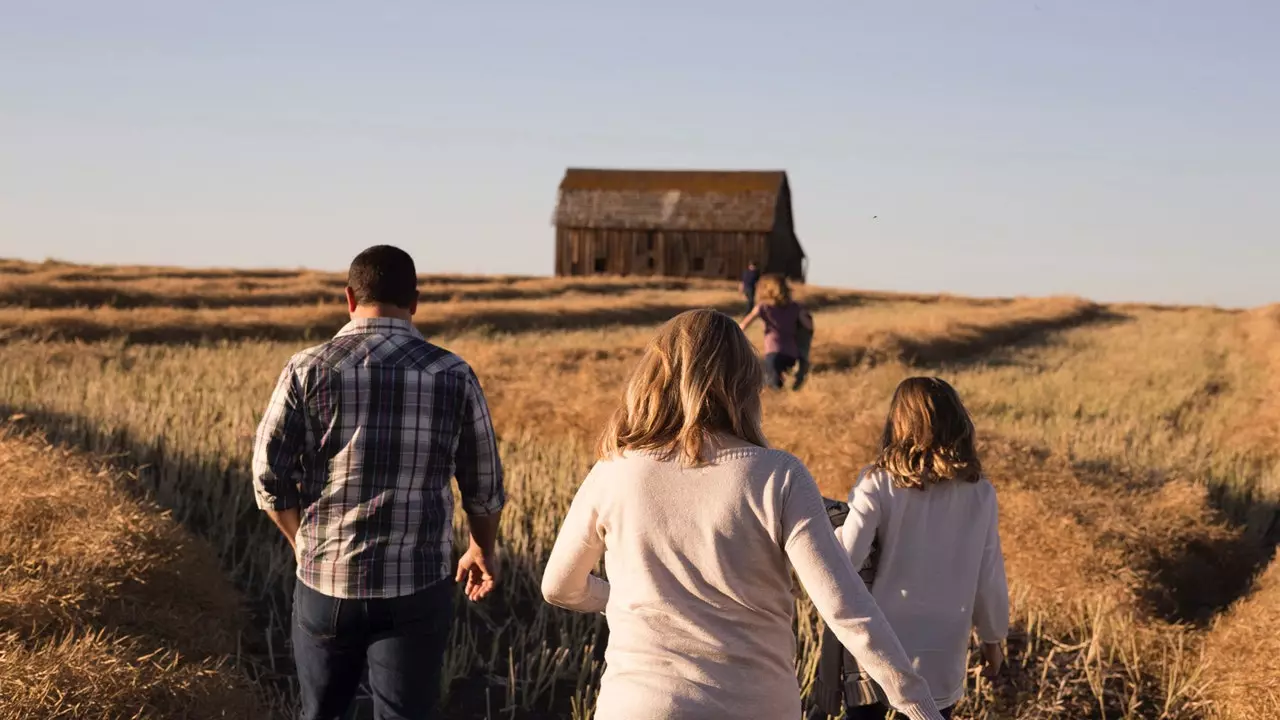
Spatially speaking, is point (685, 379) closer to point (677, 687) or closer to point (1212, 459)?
point (677, 687)

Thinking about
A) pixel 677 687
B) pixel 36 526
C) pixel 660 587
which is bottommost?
pixel 36 526

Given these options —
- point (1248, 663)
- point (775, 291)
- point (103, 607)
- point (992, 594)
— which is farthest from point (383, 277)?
point (775, 291)

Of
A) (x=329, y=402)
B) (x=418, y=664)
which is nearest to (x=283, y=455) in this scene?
(x=329, y=402)

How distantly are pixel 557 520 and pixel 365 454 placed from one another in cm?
404

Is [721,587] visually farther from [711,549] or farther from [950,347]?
[950,347]

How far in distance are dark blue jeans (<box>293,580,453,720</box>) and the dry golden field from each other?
874 mm

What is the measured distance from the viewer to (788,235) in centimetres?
5131

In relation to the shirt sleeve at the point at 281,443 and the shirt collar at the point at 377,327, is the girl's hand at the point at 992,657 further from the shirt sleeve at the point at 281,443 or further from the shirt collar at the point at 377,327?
the shirt sleeve at the point at 281,443

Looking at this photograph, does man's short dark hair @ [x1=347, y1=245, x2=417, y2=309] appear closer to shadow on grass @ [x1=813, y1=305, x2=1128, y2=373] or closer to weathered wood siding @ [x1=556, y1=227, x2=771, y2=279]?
shadow on grass @ [x1=813, y1=305, x2=1128, y2=373]

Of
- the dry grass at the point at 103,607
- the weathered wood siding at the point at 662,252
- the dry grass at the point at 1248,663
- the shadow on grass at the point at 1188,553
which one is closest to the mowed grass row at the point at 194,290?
the weathered wood siding at the point at 662,252

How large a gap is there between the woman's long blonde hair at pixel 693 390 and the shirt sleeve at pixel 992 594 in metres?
1.44

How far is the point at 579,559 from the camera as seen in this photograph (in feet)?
7.53

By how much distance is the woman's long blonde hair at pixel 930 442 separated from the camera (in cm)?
320

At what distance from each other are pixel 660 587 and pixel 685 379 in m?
0.38
